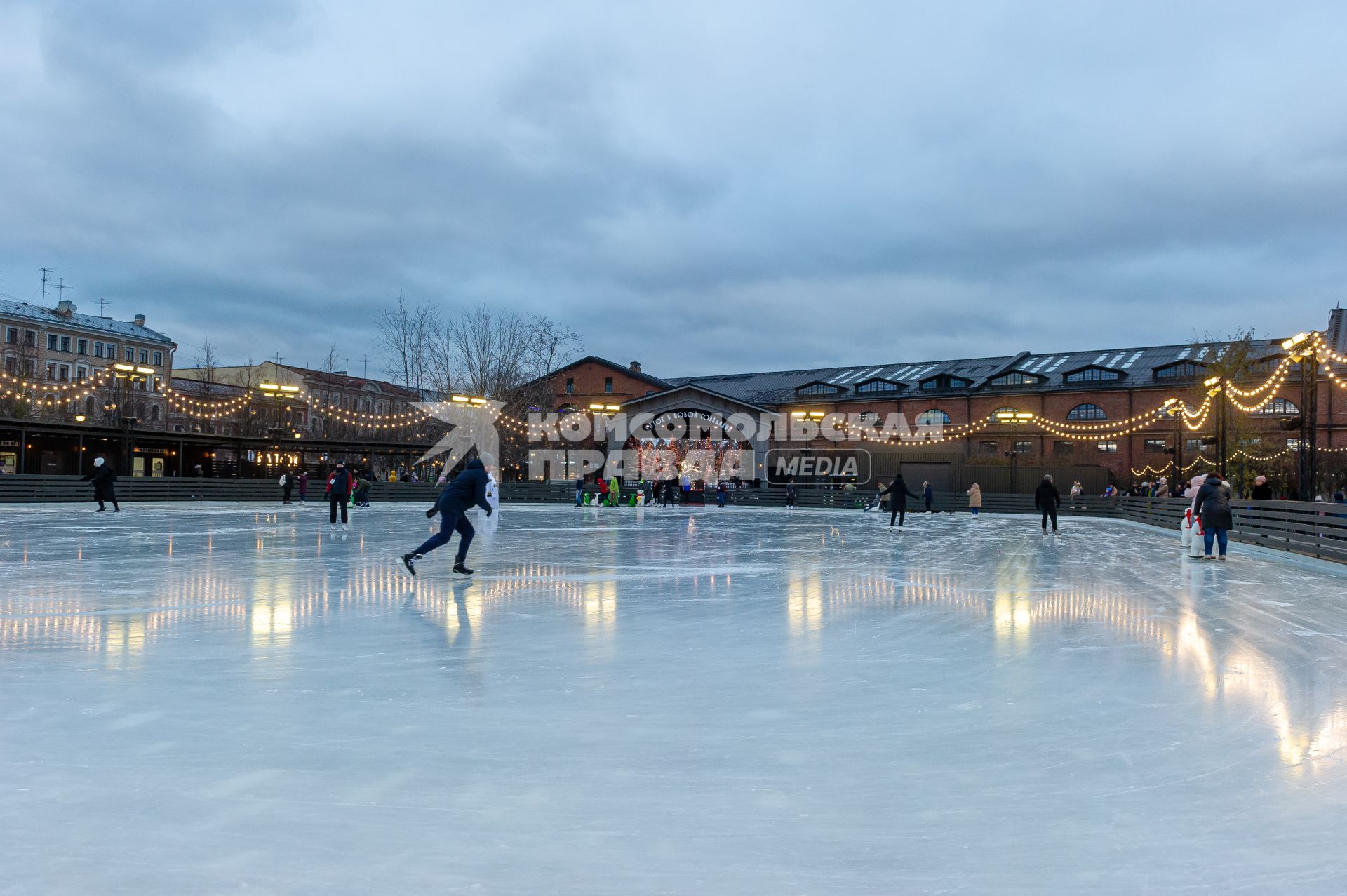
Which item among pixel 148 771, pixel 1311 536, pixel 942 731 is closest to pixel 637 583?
pixel 942 731

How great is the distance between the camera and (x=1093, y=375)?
50688mm

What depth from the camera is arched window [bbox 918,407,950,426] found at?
52.6 m

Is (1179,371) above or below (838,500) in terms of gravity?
above

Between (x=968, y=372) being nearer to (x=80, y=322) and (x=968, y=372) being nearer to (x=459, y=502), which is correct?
(x=459, y=502)

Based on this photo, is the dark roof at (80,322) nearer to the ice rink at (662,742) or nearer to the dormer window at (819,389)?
the dormer window at (819,389)

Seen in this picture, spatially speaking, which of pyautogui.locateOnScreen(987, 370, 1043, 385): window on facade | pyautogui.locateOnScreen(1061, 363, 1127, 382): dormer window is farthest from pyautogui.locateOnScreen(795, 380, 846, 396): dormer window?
pyautogui.locateOnScreen(1061, 363, 1127, 382): dormer window

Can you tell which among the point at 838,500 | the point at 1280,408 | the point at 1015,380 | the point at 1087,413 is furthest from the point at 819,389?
the point at 1280,408

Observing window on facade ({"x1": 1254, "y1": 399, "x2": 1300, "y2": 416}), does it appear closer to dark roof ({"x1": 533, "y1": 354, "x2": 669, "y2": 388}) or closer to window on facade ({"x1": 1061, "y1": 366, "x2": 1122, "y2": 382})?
window on facade ({"x1": 1061, "y1": 366, "x2": 1122, "y2": 382})

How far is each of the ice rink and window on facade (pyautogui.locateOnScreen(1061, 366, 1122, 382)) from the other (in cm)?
4361

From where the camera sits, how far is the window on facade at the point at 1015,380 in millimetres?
51438

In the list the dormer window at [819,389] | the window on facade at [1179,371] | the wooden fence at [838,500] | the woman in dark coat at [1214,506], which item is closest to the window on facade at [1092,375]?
the window on facade at [1179,371]

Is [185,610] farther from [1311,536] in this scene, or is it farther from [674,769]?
[1311,536]

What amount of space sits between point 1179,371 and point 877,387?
15743 millimetres

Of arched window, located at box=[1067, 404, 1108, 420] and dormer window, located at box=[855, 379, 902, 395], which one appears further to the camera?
dormer window, located at box=[855, 379, 902, 395]
